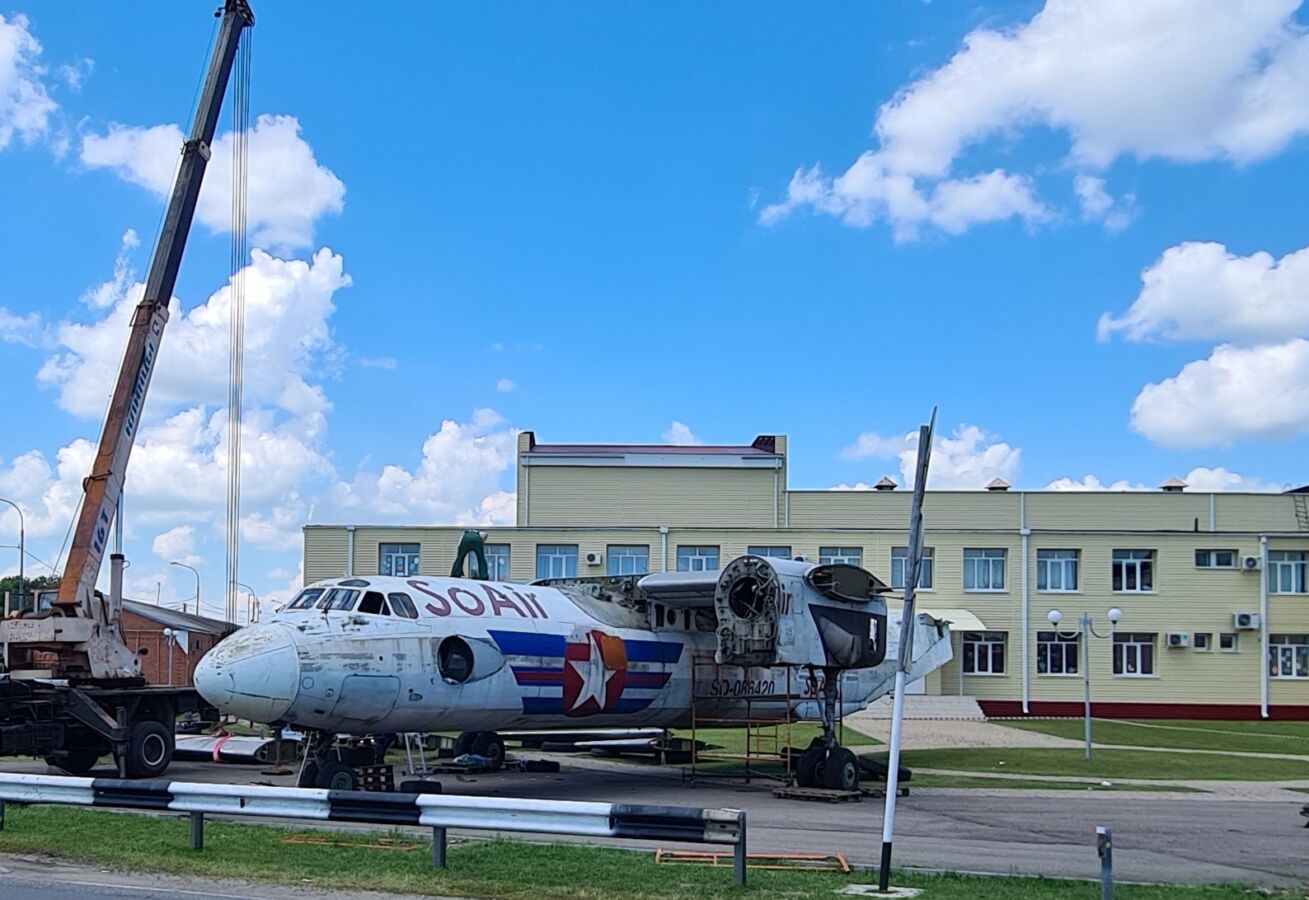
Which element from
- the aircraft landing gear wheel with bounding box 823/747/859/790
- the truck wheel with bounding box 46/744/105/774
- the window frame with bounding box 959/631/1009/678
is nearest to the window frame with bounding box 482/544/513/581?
the window frame with bounding box 959/631/1009/678

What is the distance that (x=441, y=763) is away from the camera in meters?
24.9

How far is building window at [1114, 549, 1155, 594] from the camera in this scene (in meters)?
50.4

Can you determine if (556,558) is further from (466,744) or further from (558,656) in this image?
(558,656)

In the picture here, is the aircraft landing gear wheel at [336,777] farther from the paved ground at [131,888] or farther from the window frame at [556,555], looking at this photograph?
the window frame at [556,555]

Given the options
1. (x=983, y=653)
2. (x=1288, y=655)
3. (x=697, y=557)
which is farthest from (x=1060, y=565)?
(x=697, y=557)

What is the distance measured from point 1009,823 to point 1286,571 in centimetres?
3821

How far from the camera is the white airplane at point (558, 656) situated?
17781 millimetres

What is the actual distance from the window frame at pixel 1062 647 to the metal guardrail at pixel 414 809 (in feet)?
134

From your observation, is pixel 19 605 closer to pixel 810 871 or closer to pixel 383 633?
pixel 383 633

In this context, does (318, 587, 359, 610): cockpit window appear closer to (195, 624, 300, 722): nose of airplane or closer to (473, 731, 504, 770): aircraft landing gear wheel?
(195, 624, 300, 722): nose of airplane

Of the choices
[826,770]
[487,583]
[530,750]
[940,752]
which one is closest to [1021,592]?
[940,752]

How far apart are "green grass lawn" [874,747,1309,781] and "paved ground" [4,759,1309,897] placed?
2.28 meters

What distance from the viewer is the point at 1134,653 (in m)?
50.0

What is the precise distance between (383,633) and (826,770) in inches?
315
